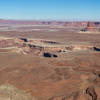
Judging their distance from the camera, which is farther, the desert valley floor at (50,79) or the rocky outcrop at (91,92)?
the desert valley floor at (50,79)

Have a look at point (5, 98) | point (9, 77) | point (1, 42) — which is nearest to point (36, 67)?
point (9, 77)

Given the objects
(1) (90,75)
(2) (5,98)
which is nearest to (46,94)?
(2) (5,98)

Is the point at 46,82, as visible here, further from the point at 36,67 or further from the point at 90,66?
the point at 90,66

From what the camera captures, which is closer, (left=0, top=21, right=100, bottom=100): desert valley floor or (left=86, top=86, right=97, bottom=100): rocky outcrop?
(left=86, top=86, right=97, bottom=100): rocky outcrop

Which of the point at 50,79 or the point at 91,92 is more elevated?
the point at 91,92

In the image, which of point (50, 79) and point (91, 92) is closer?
point (91, 92)

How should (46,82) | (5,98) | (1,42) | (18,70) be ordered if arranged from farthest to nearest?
(1,42)
(18,70)
(46,82)
(5,98)

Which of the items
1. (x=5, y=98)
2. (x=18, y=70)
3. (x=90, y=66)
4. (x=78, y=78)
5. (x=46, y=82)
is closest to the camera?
(x=5, y=98)

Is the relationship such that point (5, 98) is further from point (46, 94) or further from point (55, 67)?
point (55, 67)

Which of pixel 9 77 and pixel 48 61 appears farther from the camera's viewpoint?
pixel 48 61
